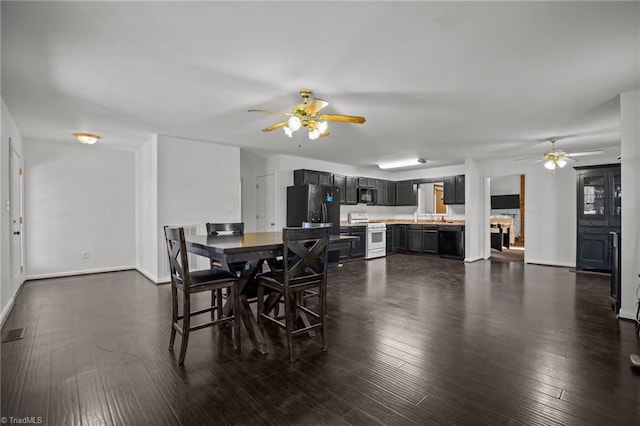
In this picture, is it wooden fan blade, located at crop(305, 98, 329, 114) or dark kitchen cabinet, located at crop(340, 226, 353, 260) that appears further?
dark kitchen cabinet, located at crop(340, 226, 353, 260)

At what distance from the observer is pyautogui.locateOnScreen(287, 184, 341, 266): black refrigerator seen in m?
6.08

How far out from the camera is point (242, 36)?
6.88 ft

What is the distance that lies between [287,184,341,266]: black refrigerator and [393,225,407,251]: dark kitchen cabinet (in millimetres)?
2399

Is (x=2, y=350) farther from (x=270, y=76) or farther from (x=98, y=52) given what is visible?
(x=270, y=76)

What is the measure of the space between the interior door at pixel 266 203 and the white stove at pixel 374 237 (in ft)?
7.01

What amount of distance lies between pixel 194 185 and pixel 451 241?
575 centimetres

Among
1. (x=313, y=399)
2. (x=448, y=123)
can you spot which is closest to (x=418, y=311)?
(x=313, y=399)

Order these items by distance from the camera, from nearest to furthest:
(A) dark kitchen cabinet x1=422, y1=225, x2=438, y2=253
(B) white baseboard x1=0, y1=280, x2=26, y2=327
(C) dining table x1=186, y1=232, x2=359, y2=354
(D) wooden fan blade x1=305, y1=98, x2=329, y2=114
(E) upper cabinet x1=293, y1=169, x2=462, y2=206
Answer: (C) dining table x1=186, y1=232, x2=359, y2=354
(D) wooden fan blade x1=305, y1=98, x2=329, y2=114
(B) white baseboard x1=0, y1=280, x2=26, y2=327
(E) upper cabinet x1=293, y1=169, x2=462, y2=206
(A) dark kitchen cabinet x1=422, y1=225, x2=438, y2=253

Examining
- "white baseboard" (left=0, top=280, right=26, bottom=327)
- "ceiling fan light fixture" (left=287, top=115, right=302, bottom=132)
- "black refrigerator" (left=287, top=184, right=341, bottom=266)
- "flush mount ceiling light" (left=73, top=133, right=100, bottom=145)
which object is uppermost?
"flush mount ceiling light" (left=73, top=133, right=100, bottom=145)

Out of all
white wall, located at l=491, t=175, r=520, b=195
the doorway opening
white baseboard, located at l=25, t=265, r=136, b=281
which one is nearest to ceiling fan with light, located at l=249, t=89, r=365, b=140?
white baseboard, located at l=25, t=265, r=136, b=281

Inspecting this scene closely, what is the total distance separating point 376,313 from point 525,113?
9.77 feet

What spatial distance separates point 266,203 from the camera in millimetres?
6836

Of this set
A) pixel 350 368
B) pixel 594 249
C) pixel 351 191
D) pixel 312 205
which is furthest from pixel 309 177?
pixel 594 249

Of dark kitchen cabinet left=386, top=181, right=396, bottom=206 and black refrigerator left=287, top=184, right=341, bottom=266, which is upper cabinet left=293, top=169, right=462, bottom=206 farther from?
black refrigerator left=287, top=184, right=341, bottom=266
